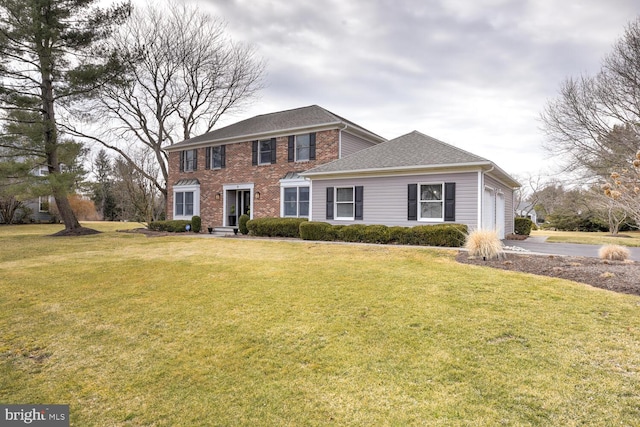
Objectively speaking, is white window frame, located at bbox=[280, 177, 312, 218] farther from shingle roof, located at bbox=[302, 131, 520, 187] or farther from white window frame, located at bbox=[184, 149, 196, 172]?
white window frame, located at bbox=[184, 149, 196, 172]

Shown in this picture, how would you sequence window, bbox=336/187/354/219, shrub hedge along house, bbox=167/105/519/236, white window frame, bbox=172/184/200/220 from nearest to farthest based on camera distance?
shrub hedge along house, bbox=167/105/519/236
window, bbox=336/187/354/219
white window frame, bbox=172/184/200/220

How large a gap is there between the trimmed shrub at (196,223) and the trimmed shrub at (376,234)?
1103 centimetres

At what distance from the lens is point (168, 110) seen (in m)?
24.5

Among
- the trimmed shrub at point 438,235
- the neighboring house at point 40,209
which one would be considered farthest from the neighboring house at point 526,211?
the neighboring house at point 40,209

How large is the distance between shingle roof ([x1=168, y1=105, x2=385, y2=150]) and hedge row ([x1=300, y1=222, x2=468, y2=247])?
548cm

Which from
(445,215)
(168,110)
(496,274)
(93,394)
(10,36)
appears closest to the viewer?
(93,394)

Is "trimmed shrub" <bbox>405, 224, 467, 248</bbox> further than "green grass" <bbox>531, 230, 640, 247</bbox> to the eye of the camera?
No

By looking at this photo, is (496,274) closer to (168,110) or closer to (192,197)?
(192,197)

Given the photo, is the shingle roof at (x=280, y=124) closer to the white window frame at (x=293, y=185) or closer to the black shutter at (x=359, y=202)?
the white window frame at (x=293, y=185)

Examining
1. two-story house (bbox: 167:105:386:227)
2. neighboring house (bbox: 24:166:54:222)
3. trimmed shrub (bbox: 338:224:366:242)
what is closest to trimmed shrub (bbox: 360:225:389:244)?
trimmed shrub (bbox: 338:224:366:242)

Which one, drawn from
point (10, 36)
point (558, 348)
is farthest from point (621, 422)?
point (10, 36)

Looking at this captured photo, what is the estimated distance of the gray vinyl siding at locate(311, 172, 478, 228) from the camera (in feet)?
39.2

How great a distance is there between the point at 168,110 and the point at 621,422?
2721cm

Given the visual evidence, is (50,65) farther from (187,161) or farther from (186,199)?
(186,199)
